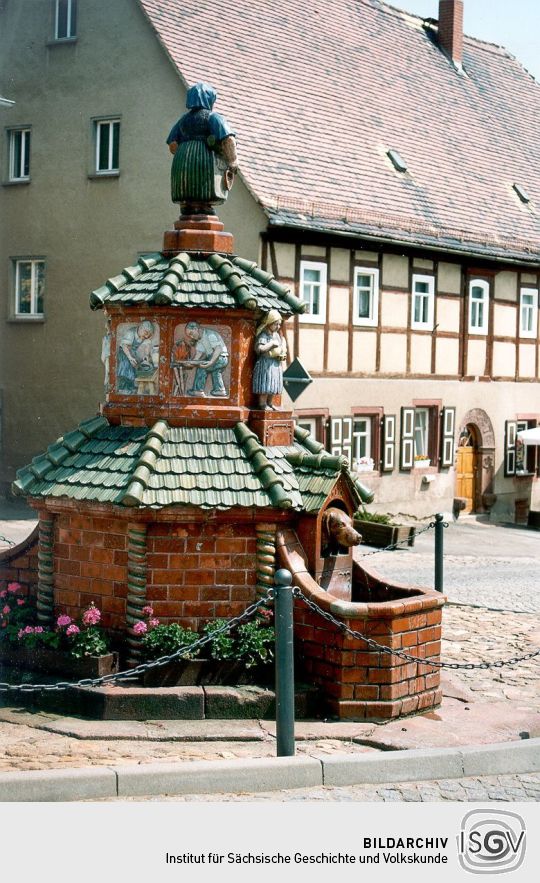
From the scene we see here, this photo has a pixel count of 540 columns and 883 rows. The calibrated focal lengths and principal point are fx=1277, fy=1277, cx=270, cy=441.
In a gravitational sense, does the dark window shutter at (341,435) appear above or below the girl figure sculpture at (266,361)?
below

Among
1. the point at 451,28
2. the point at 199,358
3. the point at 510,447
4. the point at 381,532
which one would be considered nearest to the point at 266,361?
the point at 199,358

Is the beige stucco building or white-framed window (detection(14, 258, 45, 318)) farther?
white-framed window (detection(14, 258, 45, 318))

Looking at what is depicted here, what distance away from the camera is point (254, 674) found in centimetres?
870

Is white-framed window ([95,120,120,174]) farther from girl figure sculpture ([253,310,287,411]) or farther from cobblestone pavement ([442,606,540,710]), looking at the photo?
girl figure sculpture ([253,310,287,411])

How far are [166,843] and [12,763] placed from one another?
2003 millimetres

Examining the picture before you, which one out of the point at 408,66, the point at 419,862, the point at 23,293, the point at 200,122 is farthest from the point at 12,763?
the point at 408,66

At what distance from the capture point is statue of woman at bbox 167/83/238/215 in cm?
962

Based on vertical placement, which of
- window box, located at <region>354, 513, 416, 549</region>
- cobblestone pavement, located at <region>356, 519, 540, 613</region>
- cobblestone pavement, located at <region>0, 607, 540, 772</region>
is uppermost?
window box, located at <region>354, 513, 416, 549</region>

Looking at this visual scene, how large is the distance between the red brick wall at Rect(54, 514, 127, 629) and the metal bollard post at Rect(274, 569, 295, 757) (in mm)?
1866

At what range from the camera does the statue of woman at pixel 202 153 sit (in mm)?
9625

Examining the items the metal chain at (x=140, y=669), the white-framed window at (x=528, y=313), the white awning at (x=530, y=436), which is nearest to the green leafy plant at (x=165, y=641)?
the metal chain at (x=140, y=669)

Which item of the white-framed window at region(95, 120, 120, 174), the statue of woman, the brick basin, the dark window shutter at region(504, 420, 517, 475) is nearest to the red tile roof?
the white-framed window at region(95, 120, 120, 174)

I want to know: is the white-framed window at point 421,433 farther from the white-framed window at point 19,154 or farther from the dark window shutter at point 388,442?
the white-framed window at point 19,154

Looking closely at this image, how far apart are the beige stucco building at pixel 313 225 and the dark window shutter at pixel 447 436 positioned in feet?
0.13
